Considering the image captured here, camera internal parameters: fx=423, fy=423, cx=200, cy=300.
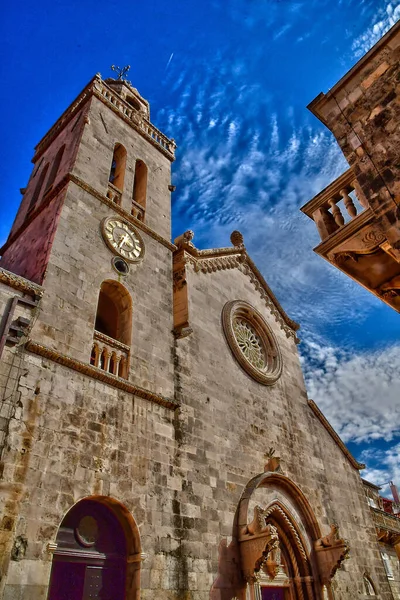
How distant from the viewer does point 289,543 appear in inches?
480

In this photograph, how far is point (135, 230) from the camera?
1237cm

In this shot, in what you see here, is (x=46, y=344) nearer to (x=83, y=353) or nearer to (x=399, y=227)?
(x=83, y=353)

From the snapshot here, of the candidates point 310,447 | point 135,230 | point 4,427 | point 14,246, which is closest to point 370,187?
point 4,427

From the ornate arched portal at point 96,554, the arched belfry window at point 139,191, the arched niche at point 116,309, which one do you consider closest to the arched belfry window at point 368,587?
the ornate arched portal at point 96,554

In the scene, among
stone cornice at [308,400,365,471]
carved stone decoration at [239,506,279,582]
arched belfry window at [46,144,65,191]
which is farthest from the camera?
stone cornice at [308,400,365,471]

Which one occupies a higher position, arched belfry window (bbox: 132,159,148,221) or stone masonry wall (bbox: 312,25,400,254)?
arched belfry window (bbox: 132,159,148,221)

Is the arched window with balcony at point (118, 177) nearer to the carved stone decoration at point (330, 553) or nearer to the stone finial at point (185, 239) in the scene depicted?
the stone finial at point (185, 239)

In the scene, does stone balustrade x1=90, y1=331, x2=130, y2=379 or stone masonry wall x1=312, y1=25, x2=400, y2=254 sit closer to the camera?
stone masonry wall x1=312, y1=25, x2=400, y2=254

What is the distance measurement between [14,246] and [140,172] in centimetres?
525

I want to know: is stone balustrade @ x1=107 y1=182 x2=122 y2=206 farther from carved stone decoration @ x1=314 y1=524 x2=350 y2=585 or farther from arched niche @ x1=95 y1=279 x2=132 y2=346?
carved stone decoration @ x1=314 y1=524 x2=350 y2=585

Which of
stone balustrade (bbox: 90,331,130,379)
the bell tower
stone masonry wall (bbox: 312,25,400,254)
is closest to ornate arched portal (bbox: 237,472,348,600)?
the bell tower

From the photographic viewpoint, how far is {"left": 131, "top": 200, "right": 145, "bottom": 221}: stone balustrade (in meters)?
13.1

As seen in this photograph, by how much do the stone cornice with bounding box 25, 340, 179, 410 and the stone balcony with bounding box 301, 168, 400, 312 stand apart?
4840 mm

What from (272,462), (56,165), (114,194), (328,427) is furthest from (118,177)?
(328,427)
